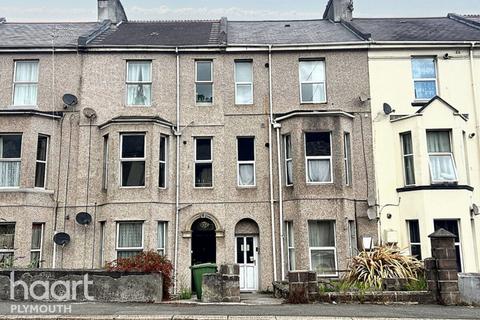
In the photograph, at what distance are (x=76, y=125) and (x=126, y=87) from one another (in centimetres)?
240

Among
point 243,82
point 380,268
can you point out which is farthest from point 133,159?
point 380,268

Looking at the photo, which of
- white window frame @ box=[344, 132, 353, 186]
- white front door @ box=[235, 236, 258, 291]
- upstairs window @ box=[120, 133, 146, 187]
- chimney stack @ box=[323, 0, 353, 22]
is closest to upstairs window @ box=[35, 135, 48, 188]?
upstairs window @ box=[120, 133, 146, 187]

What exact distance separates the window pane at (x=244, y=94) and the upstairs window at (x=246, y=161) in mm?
1544

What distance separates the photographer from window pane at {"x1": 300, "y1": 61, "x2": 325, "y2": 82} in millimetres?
17859

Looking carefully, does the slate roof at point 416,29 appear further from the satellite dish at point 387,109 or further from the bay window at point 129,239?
the bay window at point 129,239

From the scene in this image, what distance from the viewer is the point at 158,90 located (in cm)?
1748

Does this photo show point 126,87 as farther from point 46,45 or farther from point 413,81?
point 413,81

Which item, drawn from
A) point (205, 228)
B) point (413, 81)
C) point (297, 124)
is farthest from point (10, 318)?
point (413, 81)

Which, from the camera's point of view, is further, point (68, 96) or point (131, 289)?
point (68, 96)

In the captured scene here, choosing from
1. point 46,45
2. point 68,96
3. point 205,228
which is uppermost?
point 46,45

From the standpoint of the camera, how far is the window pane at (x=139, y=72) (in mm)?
→ 17688

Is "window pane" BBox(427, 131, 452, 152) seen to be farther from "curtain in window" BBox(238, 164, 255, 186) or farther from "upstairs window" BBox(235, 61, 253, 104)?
"upstairs window" BBox(235, 61, 253, 104)

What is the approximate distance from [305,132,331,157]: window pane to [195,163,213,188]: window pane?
3797 mm

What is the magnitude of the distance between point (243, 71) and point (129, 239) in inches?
309
